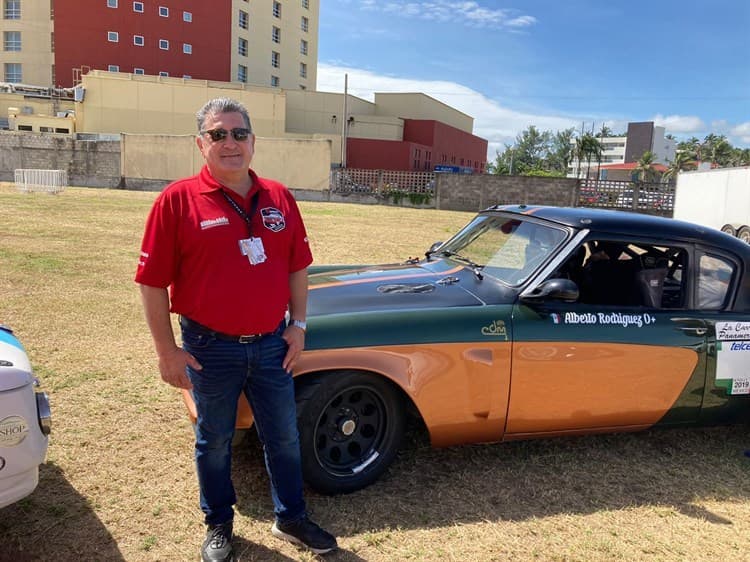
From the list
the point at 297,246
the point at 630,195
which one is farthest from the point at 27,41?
the point at 297,246

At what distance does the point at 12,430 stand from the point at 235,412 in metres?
0.85

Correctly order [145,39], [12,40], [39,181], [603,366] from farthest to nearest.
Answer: [12,40], [145,39], [39,181], [603,366]

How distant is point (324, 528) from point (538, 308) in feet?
5.53

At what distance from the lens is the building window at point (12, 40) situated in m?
58.0

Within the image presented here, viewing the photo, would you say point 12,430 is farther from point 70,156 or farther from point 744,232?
point 70,156

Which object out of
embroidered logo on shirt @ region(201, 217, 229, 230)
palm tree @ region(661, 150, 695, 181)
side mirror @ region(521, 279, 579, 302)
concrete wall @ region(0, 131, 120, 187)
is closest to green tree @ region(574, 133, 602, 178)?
palm tree @ region(661, 150, 695, 181)

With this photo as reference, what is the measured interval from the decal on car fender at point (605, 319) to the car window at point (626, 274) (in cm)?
17

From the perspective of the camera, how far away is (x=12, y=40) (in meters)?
58.1

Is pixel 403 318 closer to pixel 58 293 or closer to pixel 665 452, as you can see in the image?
pixel 665 452

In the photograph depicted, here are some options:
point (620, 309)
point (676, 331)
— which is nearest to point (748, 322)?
point (676, 331)

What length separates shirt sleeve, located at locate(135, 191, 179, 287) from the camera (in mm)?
2279

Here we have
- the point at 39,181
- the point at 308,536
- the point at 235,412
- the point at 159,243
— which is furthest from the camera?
the point at 39,181

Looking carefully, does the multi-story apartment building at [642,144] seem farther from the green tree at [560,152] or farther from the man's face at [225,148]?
the man's face at [225,148]

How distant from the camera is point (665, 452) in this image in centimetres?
412
